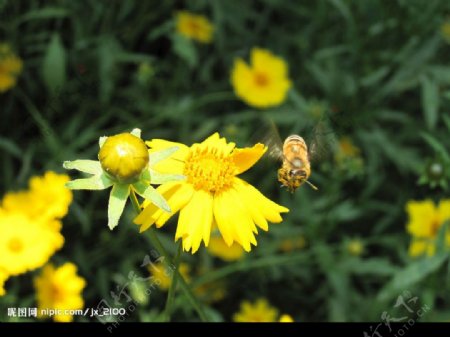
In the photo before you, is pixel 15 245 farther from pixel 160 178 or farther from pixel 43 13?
pixel 160 178

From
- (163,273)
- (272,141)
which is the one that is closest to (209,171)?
(272,141)

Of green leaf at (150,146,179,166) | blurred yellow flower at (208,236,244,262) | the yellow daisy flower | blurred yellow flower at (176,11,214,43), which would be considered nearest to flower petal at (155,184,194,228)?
green leaf at (150,146,179,166)

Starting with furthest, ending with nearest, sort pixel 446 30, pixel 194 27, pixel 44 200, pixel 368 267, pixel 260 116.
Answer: pixel 446 30, pixel 194 27, pixel 260 116, pixel 368 267, pixel 44 200

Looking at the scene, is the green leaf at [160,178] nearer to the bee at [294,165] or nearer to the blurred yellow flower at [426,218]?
the bee at [294,165]

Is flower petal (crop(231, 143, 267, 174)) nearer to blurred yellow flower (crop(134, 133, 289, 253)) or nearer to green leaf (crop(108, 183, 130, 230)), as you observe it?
blurred yellow flower (crop(134, 133, 289, 253))

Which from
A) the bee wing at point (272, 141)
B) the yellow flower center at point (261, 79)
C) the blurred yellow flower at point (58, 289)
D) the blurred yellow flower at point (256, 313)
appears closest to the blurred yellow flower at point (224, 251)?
the blurred yellow flower at point (256, 313)

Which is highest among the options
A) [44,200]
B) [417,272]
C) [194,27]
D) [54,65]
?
[194,27]
